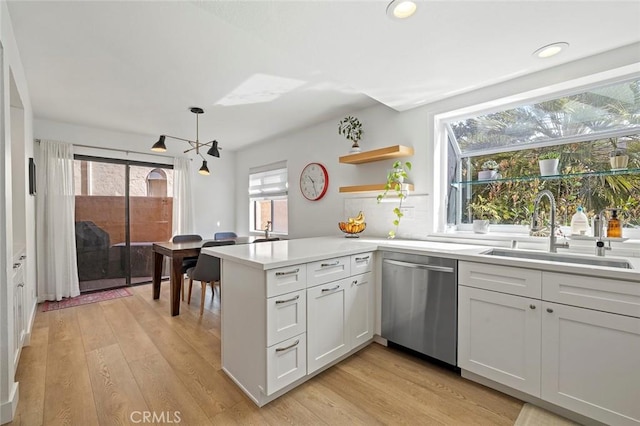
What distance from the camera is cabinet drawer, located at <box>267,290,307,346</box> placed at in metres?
1.63

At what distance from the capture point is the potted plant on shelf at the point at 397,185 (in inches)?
106

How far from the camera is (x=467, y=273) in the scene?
189cm

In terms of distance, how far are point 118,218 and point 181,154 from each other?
1404 millimetres

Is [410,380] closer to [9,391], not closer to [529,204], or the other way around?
[529,204]

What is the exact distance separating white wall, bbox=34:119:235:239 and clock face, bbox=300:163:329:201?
83.4 inches

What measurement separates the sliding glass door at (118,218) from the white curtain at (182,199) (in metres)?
0.14

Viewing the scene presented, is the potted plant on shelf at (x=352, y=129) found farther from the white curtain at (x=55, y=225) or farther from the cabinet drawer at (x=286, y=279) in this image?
the white curtain at (x=55, y=225)

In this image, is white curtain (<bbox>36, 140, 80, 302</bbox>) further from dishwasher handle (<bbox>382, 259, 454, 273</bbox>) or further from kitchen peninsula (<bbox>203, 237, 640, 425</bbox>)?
dishwasher handle (<bbox>382, 259, 454, 273</bbox>)

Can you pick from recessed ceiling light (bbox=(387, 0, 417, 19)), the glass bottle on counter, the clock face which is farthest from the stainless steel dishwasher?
the clock face

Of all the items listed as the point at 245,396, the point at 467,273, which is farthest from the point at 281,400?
the point at 467,273

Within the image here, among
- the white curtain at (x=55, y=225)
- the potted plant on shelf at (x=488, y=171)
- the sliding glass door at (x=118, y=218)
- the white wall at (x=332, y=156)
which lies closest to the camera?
the potted plant on shelf at (x=488, y=171)

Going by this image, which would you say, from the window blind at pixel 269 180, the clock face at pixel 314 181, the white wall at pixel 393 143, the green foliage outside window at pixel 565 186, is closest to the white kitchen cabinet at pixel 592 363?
the green foliage outside window at pixel 565 186

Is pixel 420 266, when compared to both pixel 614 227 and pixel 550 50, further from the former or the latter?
pixel 550 50

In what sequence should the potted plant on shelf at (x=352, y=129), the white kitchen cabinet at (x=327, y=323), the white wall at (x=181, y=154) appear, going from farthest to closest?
the white wall at (x=181, y=154)
the potted plant on shelf at (x=352, y=129)
the white kitchen cabinet at (x=327, y=323)
